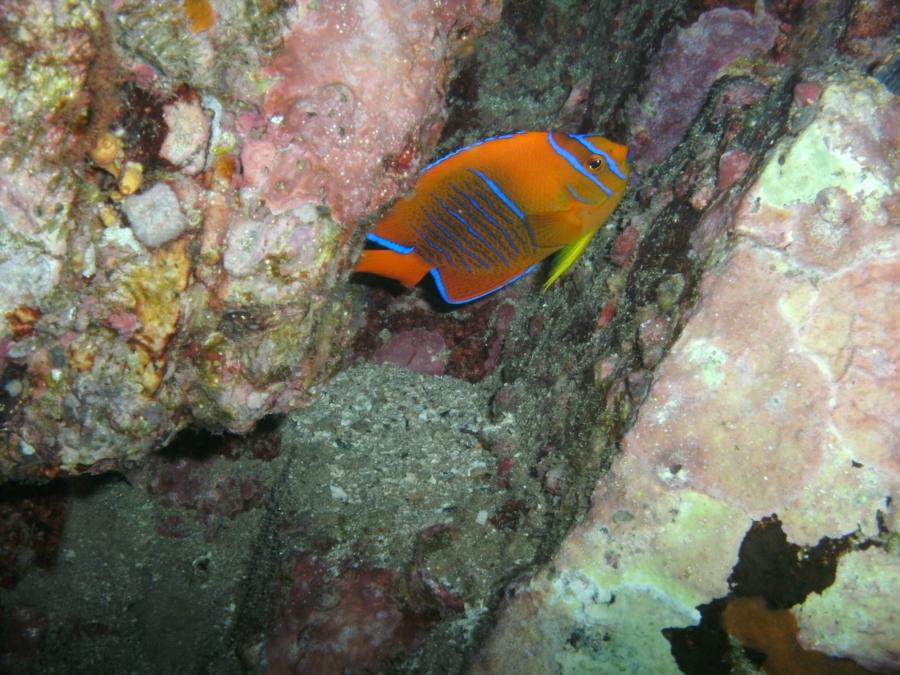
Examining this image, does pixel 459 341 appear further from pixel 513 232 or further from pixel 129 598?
pixel 129 598

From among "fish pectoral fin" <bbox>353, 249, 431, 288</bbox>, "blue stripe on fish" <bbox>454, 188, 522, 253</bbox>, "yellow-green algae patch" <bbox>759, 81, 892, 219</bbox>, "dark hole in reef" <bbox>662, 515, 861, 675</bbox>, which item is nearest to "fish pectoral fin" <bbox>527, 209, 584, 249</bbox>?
"blue stripe on fish" <bbox>454, 188, 522, 253</bbox>

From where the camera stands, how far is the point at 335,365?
2.83 meters

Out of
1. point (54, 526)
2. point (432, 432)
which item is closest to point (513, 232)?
point (432, 432)

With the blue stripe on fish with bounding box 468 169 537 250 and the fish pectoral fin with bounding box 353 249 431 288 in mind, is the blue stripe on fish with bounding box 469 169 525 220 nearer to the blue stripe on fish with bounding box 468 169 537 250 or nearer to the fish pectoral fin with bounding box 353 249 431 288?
the blue stripe on fish with bounding box 468 169 537 250

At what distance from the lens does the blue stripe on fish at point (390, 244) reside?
103 inches

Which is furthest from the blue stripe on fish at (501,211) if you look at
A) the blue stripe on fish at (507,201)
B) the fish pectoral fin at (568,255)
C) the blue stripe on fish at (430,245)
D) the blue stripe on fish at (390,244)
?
the blue stripe on fish at (390,244)

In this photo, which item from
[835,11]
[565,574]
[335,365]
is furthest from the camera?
[835,11]

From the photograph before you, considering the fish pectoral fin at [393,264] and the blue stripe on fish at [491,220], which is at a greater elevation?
the blue stripe on fish at [491,220]

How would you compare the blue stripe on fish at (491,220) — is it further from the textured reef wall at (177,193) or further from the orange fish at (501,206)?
the textured reef wall at (177,193)

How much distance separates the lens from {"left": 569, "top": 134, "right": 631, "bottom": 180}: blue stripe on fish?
2.67 meters

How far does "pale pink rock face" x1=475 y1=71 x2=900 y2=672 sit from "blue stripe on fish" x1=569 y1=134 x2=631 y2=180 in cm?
70

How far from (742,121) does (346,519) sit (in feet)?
9.43

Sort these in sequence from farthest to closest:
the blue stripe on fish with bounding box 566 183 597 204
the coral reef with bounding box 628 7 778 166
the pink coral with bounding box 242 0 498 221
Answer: the coral reef with bounding box 628 7 778 166 → the blue stripe on fish with bounding box 566 183 597 204 → the pink coral with bounding box 242 0 498 221

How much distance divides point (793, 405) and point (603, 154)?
4.53ft
